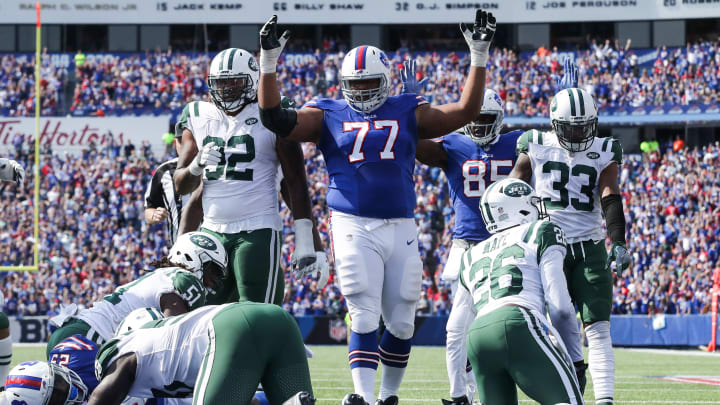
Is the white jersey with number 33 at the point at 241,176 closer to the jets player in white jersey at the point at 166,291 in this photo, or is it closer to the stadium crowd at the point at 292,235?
the jets player in white jersey at the point at 166,291

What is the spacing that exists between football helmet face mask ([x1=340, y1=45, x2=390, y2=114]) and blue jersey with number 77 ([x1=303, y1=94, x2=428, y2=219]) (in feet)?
0.25

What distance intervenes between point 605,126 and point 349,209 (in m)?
26.9

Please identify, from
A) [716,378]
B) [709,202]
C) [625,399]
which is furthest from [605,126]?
[625,399]

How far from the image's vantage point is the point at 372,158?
5.82m

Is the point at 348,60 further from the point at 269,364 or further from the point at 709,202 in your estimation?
the point at 709,202

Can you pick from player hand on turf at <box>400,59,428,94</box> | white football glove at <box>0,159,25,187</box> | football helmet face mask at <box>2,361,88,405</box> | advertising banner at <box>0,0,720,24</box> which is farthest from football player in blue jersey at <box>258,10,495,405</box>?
advertising banner at <box>0,0,720,24</box>

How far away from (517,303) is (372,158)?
1.53 metres

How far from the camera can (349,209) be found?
5.82m

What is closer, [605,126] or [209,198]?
[209,198]

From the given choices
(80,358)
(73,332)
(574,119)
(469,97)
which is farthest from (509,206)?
(73,332)

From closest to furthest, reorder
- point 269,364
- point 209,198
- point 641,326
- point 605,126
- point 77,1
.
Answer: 1. point 269,364
2. point 209,198
3. point 641,326
4. point 605,126
5. point 77,1

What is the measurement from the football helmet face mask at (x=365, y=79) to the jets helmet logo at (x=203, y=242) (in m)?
1.17

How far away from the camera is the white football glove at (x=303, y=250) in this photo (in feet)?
19.7

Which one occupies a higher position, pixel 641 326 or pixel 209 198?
pixel 209 198
